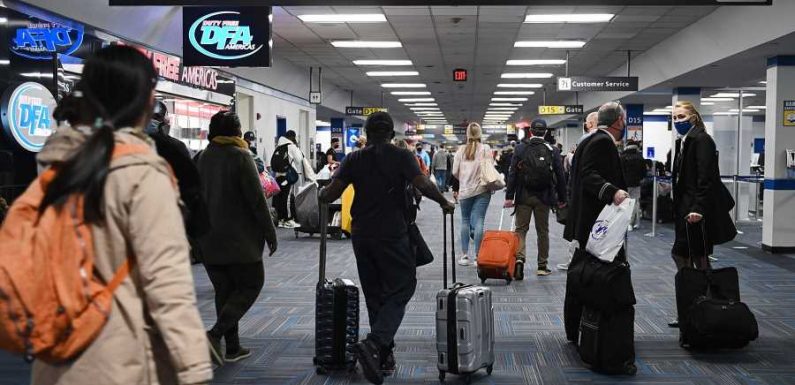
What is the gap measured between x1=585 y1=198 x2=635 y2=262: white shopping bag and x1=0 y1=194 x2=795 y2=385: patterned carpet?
26.9 inches

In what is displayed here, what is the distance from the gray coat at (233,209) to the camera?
4.27m

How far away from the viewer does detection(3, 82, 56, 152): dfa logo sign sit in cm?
618

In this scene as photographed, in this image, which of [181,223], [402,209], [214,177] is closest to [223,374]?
[214,177]

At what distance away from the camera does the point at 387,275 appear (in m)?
4.05

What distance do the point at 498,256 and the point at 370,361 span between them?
11.0ft

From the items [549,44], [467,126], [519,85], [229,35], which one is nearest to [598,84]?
[549,44]

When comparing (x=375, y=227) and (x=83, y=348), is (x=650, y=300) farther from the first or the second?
(x=83, y=348)

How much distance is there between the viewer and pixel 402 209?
4074mm

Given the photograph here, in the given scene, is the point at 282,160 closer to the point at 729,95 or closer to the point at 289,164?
the point at 289,164

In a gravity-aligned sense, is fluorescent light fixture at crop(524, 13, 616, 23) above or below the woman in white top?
above

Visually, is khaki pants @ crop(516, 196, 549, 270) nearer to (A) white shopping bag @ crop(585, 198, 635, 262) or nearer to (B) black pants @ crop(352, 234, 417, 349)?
(A) white shopping bag @ crop(585, 198, 635, 262)

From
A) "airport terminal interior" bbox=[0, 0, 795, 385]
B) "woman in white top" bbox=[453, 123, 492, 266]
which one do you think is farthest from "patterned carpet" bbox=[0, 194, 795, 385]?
"woman in white top" bbox=[453, 123, 492, 266]

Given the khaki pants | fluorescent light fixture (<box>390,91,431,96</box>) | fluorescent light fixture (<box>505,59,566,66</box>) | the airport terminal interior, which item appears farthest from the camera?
fluorescent light fixture (<box>390,91,431,96</box>)

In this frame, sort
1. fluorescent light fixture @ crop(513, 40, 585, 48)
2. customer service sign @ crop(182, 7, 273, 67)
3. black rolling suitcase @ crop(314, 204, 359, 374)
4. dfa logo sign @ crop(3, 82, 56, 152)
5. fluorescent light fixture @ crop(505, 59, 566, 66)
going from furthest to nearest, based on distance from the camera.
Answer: fluorescent light fixture @ crop(505, 59, 566, 66), fluorescent light fixture @ crop(513, 40, 585, 48), customer service sign @ crop(182, 7, 273, 67), dfa logo sign @ crop(3, 82, 56, 152), black rolling suitcase @ crop(314, 204, 359, 374)
